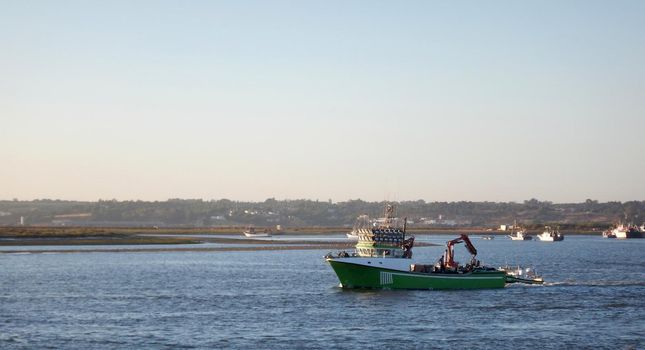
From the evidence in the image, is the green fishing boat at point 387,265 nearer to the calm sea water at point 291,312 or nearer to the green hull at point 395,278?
the green hull at point 395,278

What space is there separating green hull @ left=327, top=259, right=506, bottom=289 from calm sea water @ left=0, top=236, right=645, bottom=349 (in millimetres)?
1388

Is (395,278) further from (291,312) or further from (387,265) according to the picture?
(291,312)

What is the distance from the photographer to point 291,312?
232ft

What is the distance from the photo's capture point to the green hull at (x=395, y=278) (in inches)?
3356

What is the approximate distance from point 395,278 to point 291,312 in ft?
56.4

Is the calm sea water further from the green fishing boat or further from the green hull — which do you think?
the green fishing boat

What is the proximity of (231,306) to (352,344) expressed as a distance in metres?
21.2

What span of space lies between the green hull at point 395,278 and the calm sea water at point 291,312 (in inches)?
54.6

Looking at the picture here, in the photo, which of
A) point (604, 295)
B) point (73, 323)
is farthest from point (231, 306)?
point (604, 295)

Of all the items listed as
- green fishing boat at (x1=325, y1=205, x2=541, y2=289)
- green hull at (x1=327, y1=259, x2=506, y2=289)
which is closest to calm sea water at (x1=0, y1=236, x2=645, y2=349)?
green hull at (x1=327, y1=259, x2=506, y2=289)

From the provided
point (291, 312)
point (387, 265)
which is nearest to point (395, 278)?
point (387, 265)

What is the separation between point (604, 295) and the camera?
86.6 metres

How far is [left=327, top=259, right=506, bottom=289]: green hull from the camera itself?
85250 mm

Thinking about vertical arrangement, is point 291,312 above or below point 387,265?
below
